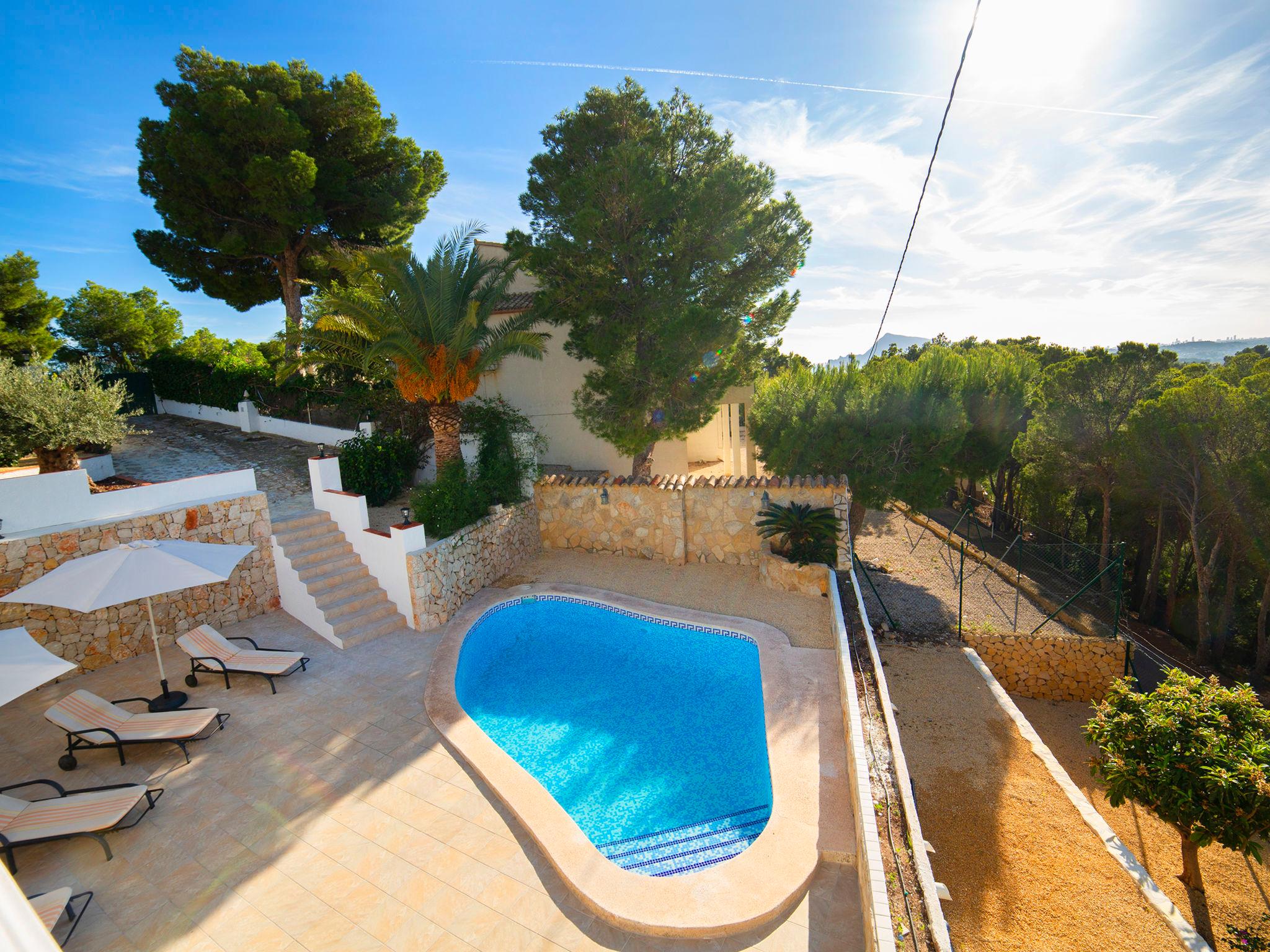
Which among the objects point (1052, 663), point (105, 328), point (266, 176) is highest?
point (266, 176)

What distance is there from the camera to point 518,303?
20484 millimetres

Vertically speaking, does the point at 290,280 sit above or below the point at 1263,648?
above

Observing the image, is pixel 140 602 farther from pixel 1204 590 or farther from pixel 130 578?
pixel 1204 590

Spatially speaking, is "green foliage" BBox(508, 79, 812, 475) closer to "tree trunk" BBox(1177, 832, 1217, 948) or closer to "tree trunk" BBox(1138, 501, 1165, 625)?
"tree trunk" BBox(1177, 832, 1217, 948)

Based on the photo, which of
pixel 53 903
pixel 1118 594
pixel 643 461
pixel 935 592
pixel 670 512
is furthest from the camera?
pixel 643 461

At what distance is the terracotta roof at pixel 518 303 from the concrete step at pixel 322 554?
1032cm

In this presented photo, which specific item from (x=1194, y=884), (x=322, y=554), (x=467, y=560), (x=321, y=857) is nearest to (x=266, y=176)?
(x=322, y=554)

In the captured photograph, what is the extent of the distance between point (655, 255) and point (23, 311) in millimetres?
28144

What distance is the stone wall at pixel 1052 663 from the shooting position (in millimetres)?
13352

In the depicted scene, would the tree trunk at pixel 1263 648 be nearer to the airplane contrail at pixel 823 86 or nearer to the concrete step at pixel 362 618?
the airplane contrail at pixel 823 86

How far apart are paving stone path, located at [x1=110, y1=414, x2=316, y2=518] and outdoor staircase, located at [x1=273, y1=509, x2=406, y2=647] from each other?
1104 millimetres

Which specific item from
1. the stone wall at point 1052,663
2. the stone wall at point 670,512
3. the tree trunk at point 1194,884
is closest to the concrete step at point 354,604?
the stone wall at point 670,512

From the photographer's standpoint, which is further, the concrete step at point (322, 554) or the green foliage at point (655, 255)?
the green foliage at point (655, 255)

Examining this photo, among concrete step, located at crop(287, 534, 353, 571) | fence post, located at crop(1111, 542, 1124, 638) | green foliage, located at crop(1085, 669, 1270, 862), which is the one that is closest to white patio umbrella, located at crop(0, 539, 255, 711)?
concrete step, located at crop(287, 534, 353, 571)
